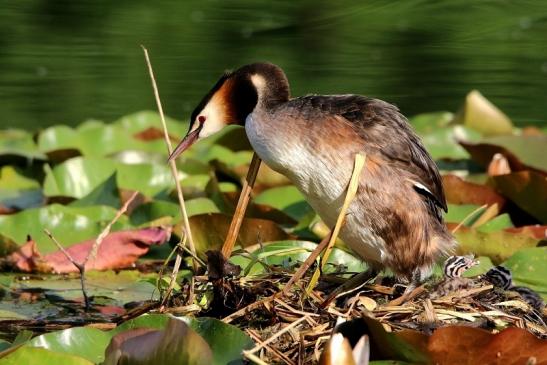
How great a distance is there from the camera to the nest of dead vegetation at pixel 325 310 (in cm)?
358

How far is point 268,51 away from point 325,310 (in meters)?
5.83

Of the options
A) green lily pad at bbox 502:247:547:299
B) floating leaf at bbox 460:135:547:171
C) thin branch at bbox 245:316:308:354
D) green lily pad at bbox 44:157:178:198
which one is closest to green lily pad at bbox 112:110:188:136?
green lily pad at bbox 44:157:178:198

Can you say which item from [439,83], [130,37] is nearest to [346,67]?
[439,83]

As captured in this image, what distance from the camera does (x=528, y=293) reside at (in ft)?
13.3

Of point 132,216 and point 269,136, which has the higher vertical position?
point 269,136

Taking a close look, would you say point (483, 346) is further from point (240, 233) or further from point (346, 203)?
point (240, 233)

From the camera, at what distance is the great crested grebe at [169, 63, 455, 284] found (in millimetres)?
3838

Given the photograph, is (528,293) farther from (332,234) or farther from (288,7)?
(288,7)

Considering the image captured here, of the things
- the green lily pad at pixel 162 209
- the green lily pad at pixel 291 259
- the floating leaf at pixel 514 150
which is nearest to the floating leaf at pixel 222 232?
the green lily pad at pixel 291 259

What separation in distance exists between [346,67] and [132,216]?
3902 millimetres

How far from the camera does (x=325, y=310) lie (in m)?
3.71

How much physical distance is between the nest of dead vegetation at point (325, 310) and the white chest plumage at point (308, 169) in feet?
0.77

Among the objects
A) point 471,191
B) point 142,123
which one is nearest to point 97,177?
point 142,123

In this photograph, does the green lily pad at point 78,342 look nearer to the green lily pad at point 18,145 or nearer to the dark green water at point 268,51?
the green lily pad at point 18,145
